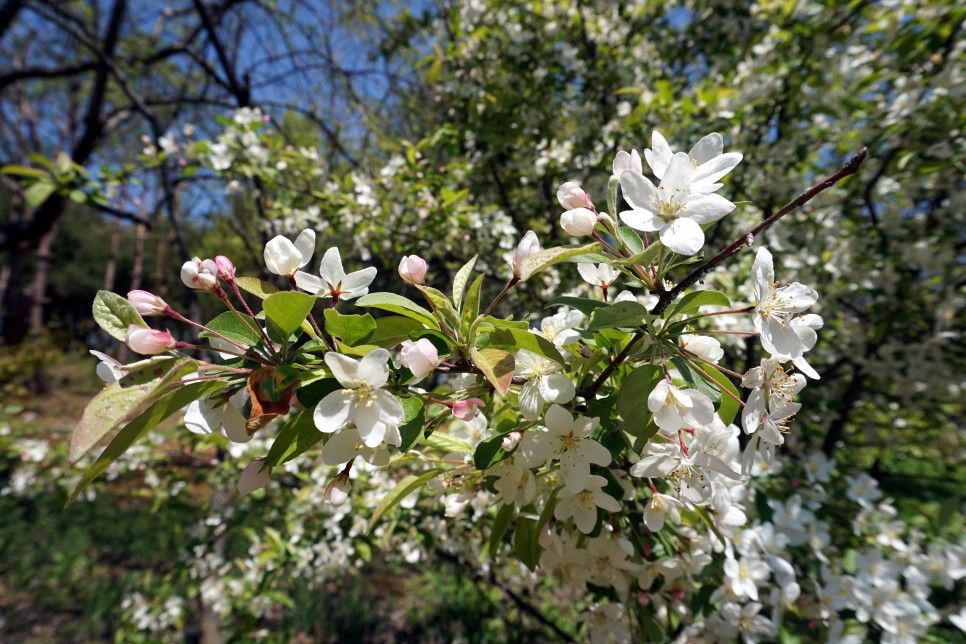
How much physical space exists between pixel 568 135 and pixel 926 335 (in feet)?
7.01

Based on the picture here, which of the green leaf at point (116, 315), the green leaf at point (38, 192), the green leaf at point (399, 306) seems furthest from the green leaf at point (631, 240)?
the green leaf at point (38, 192)

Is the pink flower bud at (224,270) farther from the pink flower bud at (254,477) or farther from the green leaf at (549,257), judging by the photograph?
the green leaf at (549,257)

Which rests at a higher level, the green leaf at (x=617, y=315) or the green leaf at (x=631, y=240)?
the green leaf at (x=631, y=240)

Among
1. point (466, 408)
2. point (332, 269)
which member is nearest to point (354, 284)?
point (332, 269)

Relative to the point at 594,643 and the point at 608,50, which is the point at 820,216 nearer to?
the point at 608,50

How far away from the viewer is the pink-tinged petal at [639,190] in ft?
2.10

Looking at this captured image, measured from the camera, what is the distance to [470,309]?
71 centimetres

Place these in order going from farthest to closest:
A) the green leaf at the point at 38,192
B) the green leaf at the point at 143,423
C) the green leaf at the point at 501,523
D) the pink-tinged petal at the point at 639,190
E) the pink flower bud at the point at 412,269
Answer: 1. the green leaf at the point at 38,192
2. the green leaf at the point at 501,523
3. the pink flower bud at the point at 412,269
4. the pink-tinged petal at the point at 639,190
5. the green leaf at the point at 143,423

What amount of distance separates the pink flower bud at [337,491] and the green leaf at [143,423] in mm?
234

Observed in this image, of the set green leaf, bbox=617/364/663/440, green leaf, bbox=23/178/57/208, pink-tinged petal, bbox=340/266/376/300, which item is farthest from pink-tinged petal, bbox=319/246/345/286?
green leaf, bbox=23/178/57/208

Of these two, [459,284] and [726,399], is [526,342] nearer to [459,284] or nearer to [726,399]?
[459,284]

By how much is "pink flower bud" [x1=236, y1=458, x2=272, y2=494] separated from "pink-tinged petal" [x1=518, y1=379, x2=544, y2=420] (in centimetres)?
38

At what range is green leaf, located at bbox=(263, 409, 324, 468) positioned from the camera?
0.63m

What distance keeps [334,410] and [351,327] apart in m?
0.11
